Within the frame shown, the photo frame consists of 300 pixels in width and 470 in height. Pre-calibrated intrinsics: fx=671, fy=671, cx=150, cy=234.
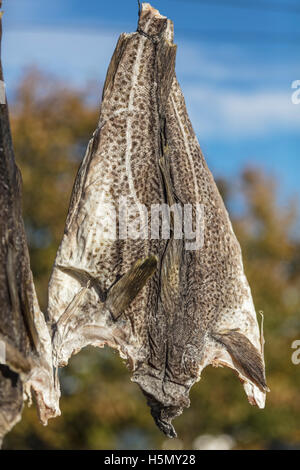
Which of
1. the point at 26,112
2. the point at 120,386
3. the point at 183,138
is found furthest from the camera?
the point at 26,112

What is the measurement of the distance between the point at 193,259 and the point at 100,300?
0.49m

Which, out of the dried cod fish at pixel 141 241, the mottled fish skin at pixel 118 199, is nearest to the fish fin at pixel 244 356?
the dried cod fish at pixel 141 241

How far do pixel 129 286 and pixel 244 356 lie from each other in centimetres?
75

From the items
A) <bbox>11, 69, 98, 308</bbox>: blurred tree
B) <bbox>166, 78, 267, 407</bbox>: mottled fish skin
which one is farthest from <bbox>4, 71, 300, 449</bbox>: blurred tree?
<bbox>166, 78, 267, 407</bbox>: mottled fish skin

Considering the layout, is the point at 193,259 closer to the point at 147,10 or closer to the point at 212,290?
the point at 212,290

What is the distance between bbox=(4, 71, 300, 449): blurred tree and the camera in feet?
57.9

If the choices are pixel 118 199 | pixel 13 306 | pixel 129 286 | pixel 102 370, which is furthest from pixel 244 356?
pixel 102 370

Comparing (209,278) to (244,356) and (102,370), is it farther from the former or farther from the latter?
(102,370)

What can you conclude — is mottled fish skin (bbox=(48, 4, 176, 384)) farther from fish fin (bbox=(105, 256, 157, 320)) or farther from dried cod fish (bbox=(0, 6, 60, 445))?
dried cod fish (bbox=(0, 6, 60, 445))

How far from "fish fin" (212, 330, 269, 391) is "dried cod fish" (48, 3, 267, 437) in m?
0.13

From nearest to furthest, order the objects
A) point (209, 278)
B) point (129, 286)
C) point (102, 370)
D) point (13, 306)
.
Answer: point (13, 306)
point (129, 286)
point (209, 278)
point (102, 370)

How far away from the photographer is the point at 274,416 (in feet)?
64.4

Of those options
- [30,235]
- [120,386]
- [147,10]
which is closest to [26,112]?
[30,235]

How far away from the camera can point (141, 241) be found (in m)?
3.15
